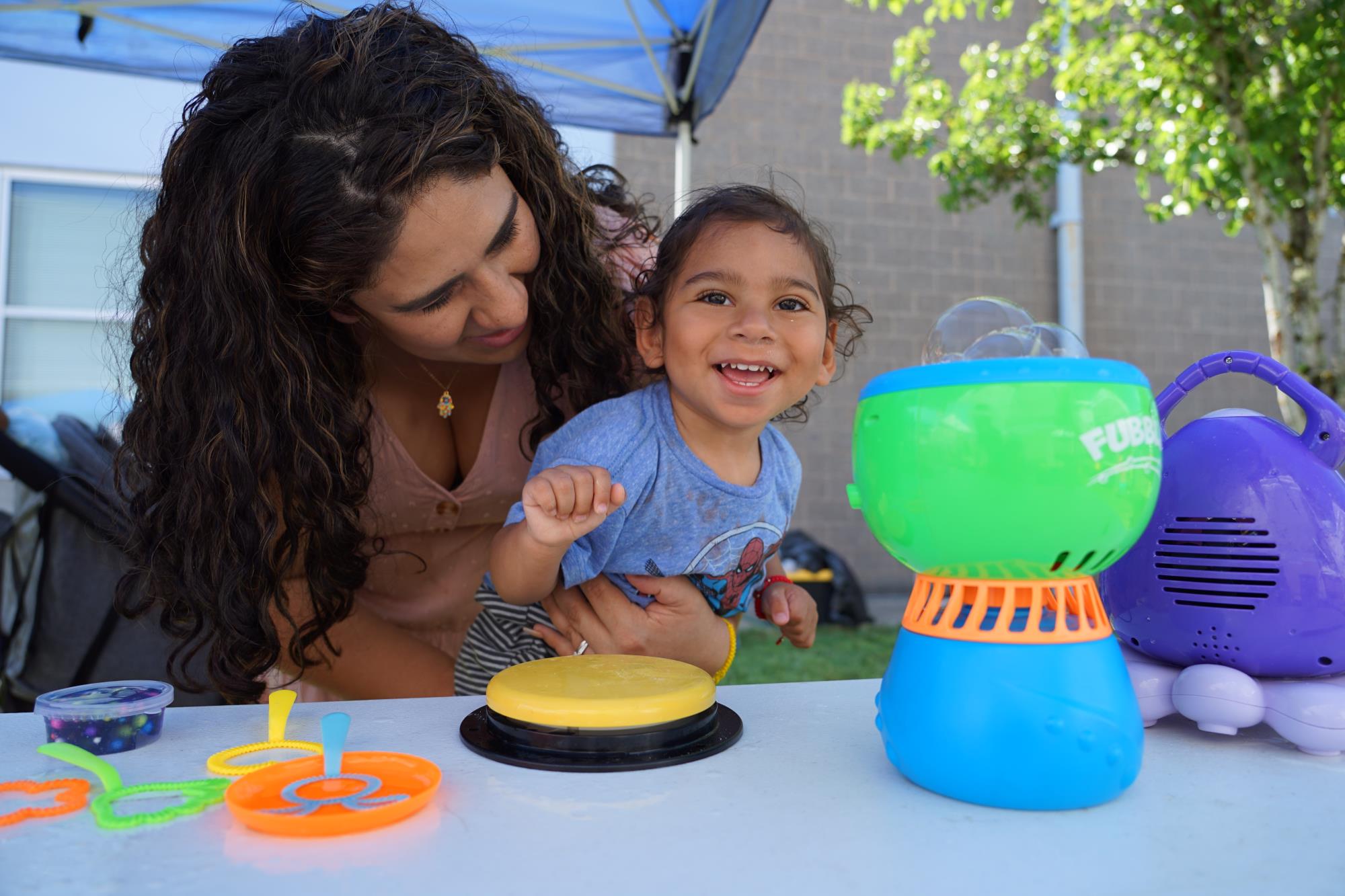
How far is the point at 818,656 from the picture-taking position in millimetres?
4645

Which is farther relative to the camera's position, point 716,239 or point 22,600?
point 22,600

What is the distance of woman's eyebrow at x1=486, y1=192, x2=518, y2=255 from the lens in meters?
1.31

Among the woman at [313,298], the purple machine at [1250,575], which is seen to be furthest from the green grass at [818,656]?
the purple machine at [1250,575]

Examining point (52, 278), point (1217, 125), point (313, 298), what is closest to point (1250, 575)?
point (313, 298)

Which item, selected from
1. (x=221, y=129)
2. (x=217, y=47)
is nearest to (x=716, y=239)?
(x=221, y=129)

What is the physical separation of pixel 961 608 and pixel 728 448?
0.79 meters

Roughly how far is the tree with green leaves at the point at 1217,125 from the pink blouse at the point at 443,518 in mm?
3072

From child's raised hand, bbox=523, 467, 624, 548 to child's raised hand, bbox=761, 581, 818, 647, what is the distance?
462 mm

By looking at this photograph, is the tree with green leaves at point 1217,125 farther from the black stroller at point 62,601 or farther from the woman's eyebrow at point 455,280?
the black stroller at point 62,601

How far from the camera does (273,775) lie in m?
0.71

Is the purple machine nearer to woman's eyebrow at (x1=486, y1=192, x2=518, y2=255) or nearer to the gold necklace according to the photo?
woman's eyebrow at (x1=486, y1=192, x2=518, y2=255)

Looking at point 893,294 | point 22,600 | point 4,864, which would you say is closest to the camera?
point 4,864

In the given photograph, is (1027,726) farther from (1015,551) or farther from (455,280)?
(455,280)

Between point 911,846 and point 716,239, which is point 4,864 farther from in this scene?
point 716,239
